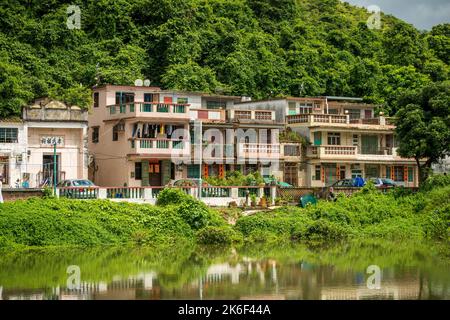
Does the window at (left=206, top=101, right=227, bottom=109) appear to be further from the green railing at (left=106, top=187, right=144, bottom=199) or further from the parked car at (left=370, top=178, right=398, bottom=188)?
the green railing at (left=106, top=187, right=144, bottom=199)

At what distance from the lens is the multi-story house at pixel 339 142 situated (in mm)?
58781

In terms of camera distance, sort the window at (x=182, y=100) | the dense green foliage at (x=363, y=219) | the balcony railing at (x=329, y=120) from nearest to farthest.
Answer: the dense green foliage at (x=363, y=219) < the window at (x=182, y=100) < the balcony railing at (x=329, y=120)

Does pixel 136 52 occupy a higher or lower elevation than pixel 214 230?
higher

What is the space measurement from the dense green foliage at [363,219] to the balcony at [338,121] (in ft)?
34.0

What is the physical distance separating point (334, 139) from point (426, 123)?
1023 cm

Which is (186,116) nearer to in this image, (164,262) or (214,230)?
(214,230)

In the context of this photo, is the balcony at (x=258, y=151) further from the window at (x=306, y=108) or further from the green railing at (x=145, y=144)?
the green railing at (x=145, y=144)

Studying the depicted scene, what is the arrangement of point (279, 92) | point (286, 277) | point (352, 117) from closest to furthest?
1. point (286, 277)
2. point (352, 117)
3. point (279, 92)

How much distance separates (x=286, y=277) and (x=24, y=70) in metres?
38.0

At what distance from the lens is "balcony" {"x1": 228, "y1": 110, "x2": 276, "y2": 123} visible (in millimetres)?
55531

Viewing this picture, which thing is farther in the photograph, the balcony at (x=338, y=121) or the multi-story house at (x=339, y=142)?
the balcony at (x=338, y=121)

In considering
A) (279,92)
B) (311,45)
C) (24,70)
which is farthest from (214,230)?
(311,45)

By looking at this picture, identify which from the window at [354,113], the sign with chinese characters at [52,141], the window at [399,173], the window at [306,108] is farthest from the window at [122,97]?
the window at [399,173]

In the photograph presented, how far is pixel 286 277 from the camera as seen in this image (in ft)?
96.1
